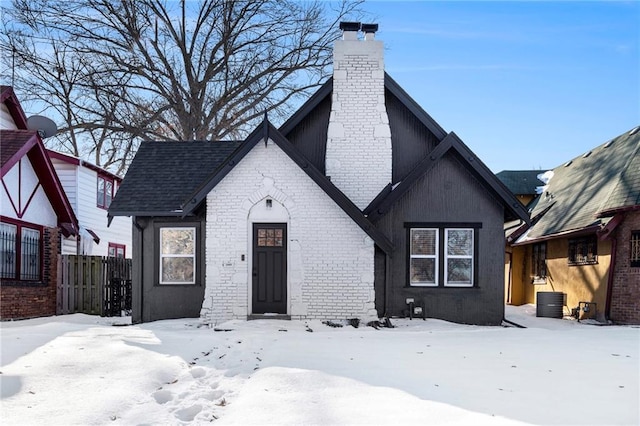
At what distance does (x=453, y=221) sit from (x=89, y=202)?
46.6ft

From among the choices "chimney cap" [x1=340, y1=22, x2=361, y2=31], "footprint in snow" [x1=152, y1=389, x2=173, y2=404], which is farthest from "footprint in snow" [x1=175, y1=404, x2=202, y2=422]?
"chimney cap" [x1=340, y1=22, x2=361, y2=31]

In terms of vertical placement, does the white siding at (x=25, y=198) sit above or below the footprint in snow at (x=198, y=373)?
above

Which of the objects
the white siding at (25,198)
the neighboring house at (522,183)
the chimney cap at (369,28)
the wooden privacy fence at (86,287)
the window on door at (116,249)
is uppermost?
the chimney cap at (369,28)

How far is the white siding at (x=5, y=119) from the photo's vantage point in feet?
54.4

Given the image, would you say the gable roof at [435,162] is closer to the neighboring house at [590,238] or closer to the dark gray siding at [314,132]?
the dark gray siding at [314,132]

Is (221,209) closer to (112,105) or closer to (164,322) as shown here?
(164,322)

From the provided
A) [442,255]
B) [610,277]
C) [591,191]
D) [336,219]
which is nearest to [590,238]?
[610,277]

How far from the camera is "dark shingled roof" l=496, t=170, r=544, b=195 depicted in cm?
2306

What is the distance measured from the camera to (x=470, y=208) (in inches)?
509

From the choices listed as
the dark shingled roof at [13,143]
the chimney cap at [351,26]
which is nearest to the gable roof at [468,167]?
the chimney cap at [351,26]

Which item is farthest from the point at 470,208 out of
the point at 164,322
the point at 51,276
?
the point at 51,276

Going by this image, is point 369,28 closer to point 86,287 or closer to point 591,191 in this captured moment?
point 591,191

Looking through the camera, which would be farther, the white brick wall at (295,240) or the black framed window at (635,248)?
the black framed window at (635,248)

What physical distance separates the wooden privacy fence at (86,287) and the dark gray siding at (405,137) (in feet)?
30.8
